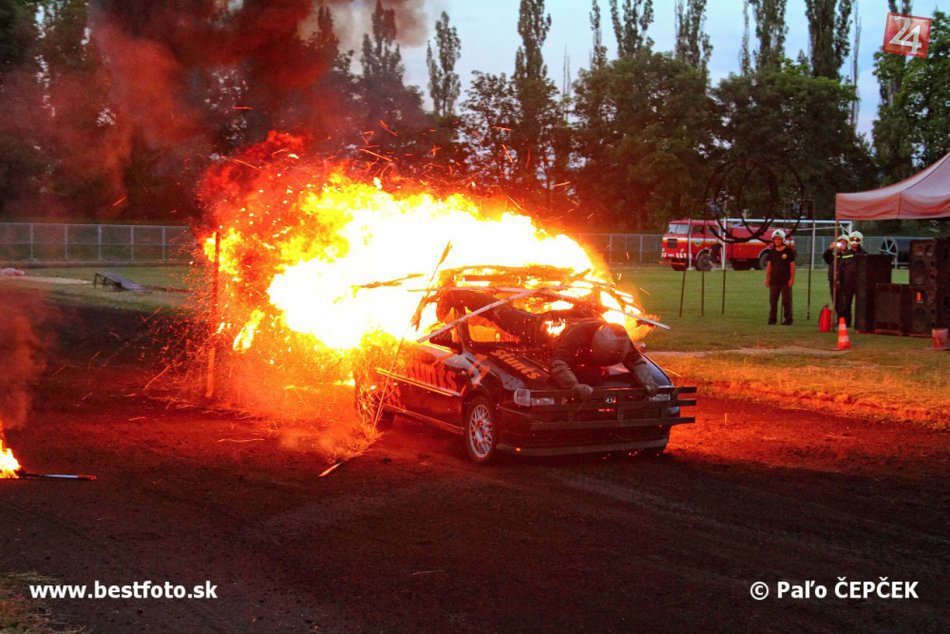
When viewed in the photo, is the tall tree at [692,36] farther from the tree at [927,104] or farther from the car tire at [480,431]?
the car tire at [480,431]

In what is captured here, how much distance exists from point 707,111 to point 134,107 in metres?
51.7

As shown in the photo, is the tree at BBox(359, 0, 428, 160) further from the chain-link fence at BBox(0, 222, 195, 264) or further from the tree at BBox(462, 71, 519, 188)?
the chain-link fence at BBox(0, 222, 195, 264)

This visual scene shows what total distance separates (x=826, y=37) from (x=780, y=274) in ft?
205

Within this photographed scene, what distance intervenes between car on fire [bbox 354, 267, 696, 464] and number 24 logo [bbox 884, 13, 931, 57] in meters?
15.0

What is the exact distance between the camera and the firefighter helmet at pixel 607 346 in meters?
8.46

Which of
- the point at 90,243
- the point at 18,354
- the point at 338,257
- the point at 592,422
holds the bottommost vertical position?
the point at 18,354

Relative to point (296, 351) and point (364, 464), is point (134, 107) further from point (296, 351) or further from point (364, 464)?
point (364, 464)

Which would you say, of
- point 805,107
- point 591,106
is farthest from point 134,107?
point 805,107

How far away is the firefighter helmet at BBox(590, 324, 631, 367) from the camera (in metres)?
8.46

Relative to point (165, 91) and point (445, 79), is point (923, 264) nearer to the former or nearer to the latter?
point (165, 91)

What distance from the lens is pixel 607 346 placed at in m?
8.47

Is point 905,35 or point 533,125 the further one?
point 533,125

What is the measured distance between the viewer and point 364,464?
826cm

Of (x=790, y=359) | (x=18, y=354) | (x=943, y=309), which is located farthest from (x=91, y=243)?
(x=943, y=309)
